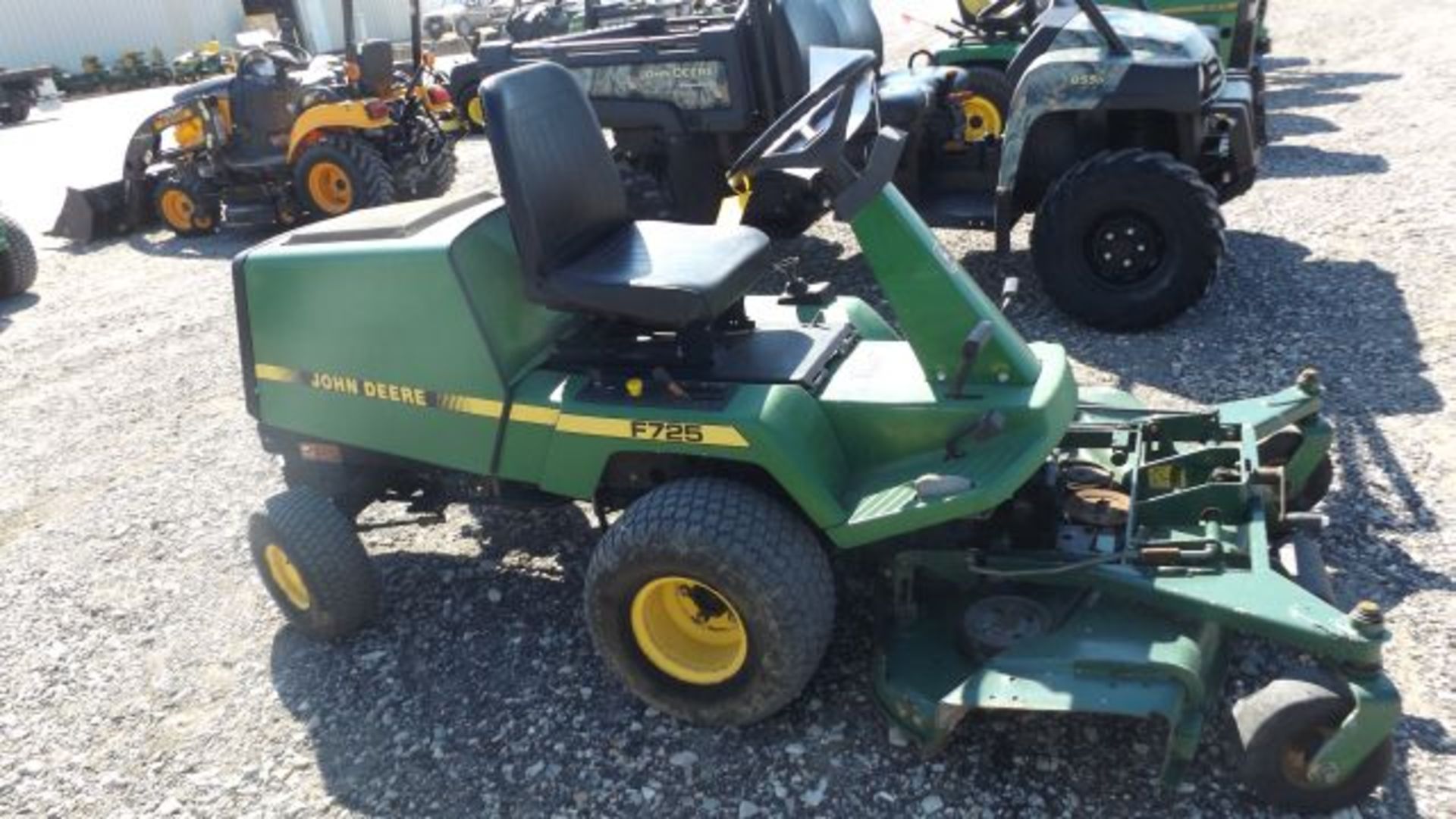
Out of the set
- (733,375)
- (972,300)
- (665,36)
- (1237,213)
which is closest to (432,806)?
(733,375)

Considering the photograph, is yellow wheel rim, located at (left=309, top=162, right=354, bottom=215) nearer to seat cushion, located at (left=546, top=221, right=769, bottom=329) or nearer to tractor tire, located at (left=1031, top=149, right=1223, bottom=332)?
tractor tire, located at (left=1031, top=149, right=1223, bottom=332)

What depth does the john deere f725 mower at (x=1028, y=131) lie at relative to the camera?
5102mm

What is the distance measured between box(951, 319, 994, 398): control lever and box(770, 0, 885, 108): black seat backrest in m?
3.21

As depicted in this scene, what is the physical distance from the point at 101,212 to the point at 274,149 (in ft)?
5.40

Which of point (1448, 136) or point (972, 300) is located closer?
point (972, 300)

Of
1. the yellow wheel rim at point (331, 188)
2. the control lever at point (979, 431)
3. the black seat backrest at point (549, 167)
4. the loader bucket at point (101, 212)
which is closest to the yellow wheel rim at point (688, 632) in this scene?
the control lever at point (979, 431)

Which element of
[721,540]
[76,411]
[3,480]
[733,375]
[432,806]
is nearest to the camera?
[721,540]

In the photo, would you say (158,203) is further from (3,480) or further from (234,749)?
(234,749)

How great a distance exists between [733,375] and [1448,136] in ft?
24.8

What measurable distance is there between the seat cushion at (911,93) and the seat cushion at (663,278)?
2.45m

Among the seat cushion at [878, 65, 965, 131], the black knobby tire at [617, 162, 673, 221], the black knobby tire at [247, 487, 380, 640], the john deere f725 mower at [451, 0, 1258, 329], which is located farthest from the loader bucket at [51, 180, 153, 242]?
the black knobby tire at [247, 487, 380, 640]

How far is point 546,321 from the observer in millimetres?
3326

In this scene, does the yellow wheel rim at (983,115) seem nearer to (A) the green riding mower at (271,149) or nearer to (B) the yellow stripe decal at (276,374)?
(A) the green riding mower at (271,149)

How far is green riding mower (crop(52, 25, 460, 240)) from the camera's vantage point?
28.4ft
